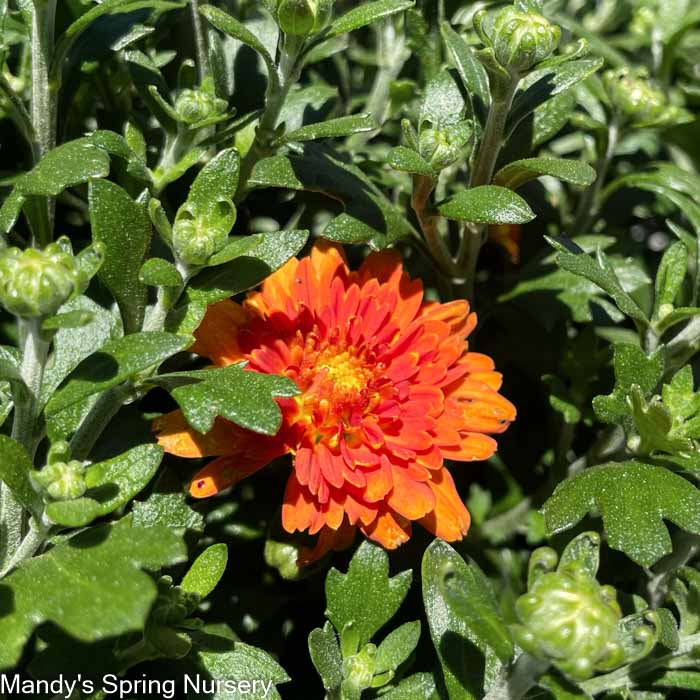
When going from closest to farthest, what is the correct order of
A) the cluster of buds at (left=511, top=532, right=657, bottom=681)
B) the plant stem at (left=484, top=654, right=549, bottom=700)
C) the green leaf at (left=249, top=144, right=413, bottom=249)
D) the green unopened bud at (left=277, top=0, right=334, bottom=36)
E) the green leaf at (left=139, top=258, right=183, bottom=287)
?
the cluster of buds at (left=511, top=532, right=657, bottom=681), the plant stem at (left=484, top=654, right=549, bottom=700), the green leaf at (left=139, top=258, right=183, bottom=287), the green unopened bud at (left=277, top=0, right=334, bottom=36), the green leaf at (left=249, top=144, right=413, bottom=249)

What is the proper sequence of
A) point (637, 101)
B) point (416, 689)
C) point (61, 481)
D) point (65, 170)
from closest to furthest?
1. point (61, 481)
2. point (65, 170)
3. point (416, 689)
4. point (637, 101)

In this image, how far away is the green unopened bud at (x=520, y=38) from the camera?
51.6 inches

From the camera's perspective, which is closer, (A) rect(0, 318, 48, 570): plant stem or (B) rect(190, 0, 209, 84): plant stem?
(A) rect(0, 318, 48, 570): plant stem

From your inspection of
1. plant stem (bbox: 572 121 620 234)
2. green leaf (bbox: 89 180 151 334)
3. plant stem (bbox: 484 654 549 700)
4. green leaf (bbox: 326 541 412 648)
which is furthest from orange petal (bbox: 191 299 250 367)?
plant stem (bbox: 572 121 620 234)

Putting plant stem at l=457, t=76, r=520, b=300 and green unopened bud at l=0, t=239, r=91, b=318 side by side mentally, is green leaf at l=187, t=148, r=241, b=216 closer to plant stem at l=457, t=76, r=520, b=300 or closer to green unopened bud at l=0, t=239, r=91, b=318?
green unopened bud at l=0, t=239, r=91, b=318

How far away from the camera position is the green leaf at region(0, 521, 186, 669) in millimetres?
973

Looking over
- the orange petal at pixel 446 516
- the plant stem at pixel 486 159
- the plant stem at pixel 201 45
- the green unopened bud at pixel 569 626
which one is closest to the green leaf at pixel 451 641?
the orange petal at pixel 446 516

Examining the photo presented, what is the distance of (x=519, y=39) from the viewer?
1312 mm

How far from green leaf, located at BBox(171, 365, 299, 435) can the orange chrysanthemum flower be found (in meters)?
0.13

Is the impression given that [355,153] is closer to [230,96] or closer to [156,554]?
[230,96]

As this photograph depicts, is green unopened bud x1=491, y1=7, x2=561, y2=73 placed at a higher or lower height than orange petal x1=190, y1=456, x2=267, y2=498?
higher

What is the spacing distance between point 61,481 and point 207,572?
27cm

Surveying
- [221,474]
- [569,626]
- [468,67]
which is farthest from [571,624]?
[468,67]

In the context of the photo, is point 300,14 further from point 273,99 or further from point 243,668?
point 243,668
